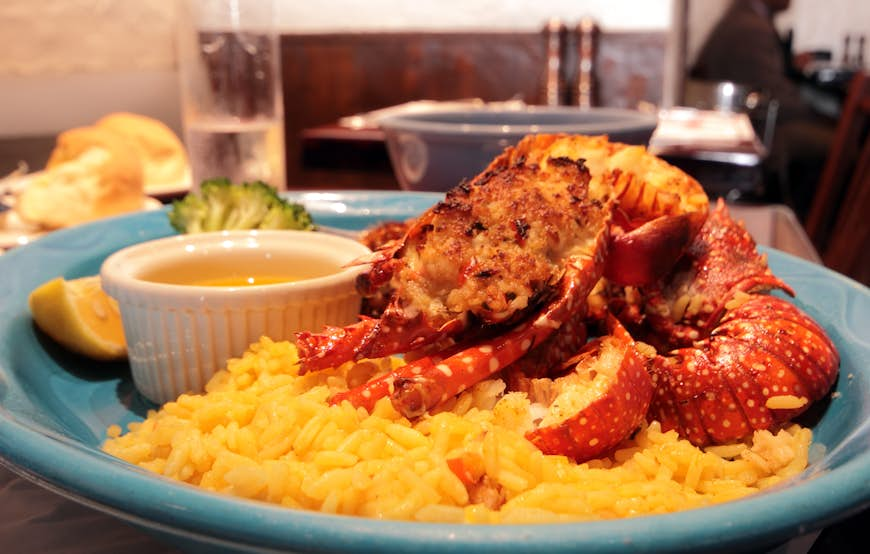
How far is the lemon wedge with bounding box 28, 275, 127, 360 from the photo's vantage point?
4.47 ft

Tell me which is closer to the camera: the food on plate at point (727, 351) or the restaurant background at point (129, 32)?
the food on plate at point (727, 351)

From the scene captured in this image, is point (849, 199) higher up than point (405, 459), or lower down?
lower down

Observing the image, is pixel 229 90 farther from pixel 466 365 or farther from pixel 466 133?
pixel 466 365

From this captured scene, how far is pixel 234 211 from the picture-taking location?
175cm

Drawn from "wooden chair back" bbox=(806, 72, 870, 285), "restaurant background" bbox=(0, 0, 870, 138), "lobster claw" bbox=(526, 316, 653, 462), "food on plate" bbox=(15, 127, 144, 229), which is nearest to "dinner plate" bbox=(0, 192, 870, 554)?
"lobster claw" bbox=(526, 316, 653, 462)

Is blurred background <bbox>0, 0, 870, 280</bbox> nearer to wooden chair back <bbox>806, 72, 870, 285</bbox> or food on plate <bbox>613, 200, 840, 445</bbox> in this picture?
wooden chair back <bbox>806, 72, 870, 285</bbox>

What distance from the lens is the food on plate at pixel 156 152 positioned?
3049mm

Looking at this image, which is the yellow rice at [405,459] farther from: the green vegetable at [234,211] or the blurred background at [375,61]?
the blurred background at [375,61]

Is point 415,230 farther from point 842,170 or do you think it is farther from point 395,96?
point 395,96

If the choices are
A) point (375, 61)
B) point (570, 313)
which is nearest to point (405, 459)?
point (570, 313)

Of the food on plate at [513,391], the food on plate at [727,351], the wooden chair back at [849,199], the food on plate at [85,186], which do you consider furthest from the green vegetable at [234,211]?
the wooden chair back at [849,199]

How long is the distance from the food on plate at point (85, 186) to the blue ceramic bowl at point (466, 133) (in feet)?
3.06

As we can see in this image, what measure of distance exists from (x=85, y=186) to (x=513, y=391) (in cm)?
179

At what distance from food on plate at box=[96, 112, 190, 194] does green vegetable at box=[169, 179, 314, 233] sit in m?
1.36
